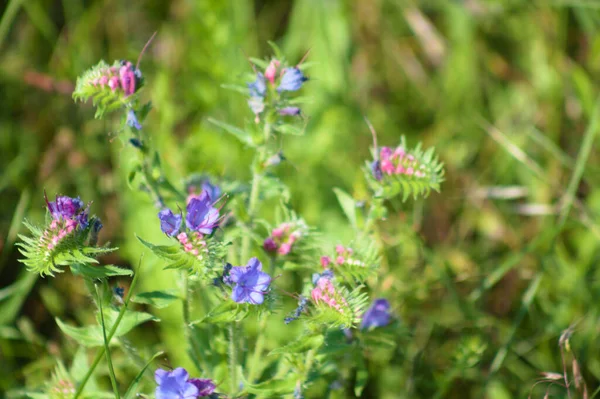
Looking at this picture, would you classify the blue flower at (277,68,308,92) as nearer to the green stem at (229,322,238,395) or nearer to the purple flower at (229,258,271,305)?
the purple flower at (229,258,271,305)

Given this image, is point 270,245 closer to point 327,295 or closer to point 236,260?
point 236,260

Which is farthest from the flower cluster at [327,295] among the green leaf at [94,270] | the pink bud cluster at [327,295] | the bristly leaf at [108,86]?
the bristly leaf at [108,86]

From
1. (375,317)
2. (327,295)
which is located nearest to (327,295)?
(327,295)

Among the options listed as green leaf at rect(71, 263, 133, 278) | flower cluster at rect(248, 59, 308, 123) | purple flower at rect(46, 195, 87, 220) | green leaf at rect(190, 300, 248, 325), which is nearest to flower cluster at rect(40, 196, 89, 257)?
purple flower at rect(46, 195, 87, 220)

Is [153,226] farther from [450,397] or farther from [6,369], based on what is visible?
[450,397]

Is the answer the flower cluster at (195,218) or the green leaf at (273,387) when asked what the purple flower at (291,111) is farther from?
the green leaf at (273,387)

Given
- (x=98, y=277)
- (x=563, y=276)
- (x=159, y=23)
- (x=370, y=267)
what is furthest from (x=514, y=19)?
(x=98, y=277)

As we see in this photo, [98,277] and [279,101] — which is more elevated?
[279,101]
